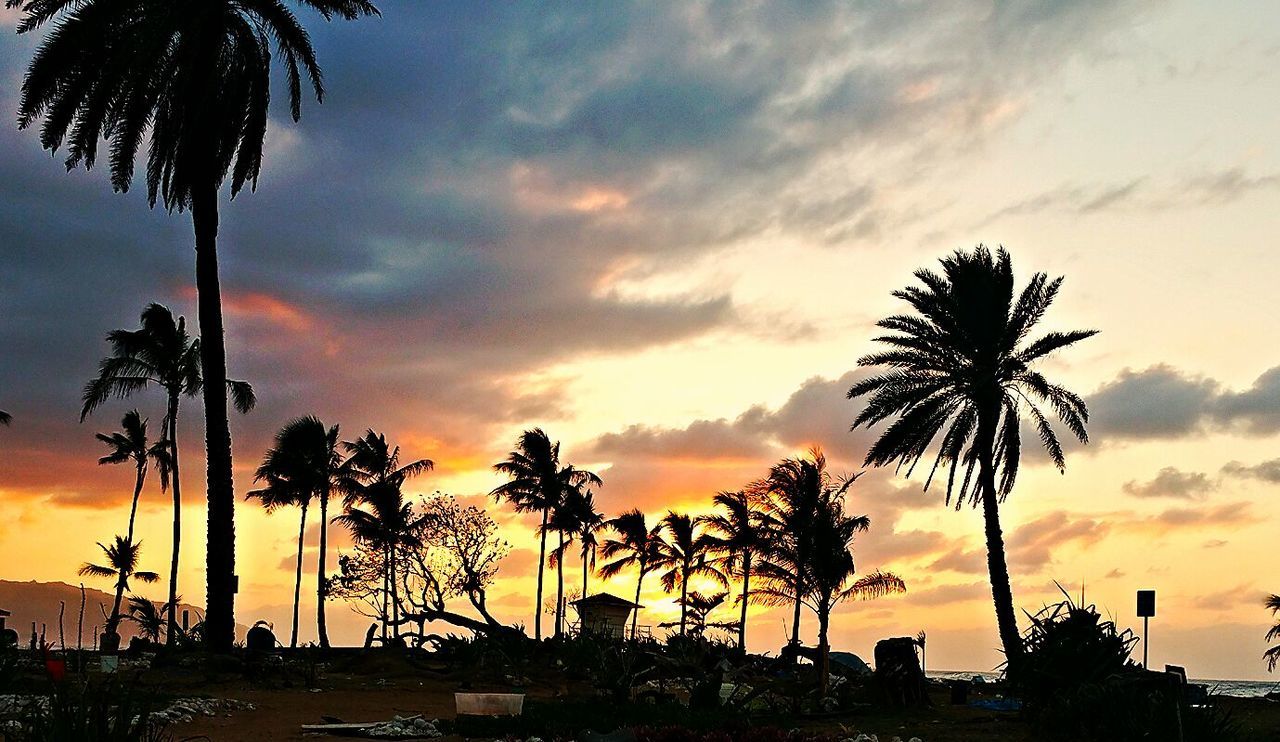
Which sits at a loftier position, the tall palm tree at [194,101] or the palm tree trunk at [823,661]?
the tall palm tree at [194,101]

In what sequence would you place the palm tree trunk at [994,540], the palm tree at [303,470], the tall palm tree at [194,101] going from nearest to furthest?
1. the tall palm tree at [194,101]
2. the palm tree trunk at [994,540]
3. the palm tree at [303,470]

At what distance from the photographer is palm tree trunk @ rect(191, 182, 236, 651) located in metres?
29.1

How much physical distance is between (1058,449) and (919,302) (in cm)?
647

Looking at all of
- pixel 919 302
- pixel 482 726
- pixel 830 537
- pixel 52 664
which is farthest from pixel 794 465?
pixel 52 664

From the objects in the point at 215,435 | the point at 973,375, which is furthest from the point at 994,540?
the point at 215,435

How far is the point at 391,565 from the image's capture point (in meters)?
67.6

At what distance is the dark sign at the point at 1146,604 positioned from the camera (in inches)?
1098

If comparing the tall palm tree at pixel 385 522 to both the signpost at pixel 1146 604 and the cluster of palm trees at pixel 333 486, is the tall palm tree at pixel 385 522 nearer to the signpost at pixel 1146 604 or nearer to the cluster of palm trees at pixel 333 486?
the cluster of palm trees at pixel 333 486

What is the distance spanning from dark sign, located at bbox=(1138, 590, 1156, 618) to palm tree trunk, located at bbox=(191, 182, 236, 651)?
2137cm

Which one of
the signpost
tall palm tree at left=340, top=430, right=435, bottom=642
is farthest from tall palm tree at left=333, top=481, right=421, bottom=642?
the signpost

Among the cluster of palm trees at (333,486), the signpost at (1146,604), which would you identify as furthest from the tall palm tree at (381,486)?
the signpost at (1146,604)

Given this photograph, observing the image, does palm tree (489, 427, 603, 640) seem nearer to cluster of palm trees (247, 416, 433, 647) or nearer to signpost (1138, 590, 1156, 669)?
cluster of palm trees (247, 416, 433, 647)

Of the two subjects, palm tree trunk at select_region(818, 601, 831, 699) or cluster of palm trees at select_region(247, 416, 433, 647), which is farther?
cluster of palm trees at select_region(247, 416, 433, 647)

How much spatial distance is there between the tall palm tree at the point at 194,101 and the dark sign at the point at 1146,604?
21.4 metres
